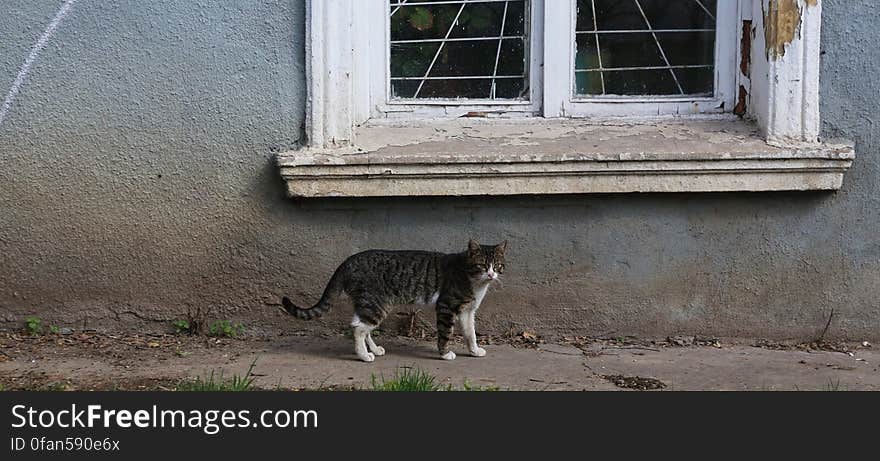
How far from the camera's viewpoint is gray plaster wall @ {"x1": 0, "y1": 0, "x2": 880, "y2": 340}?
194 inches

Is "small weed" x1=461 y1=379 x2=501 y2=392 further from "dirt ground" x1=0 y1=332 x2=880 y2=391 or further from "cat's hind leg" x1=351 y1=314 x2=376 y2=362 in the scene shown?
"cat's hind leg" x1=351 y1=314 x2=376 y2=362

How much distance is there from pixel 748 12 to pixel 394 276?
85.4 inches

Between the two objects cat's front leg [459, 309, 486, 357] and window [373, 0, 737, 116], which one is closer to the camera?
cat's front leg [459, 309, 486, 357]

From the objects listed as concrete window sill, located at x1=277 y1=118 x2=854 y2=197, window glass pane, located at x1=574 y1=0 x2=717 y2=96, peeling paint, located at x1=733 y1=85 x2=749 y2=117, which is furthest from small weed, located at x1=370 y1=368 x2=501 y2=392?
peeling paint, located at x1=733 y1=85 x2=749 y2=117

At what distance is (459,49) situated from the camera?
5273 mm

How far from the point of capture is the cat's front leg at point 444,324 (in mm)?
4746

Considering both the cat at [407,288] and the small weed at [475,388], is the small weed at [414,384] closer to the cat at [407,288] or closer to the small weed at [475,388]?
the small weed at [475,388]

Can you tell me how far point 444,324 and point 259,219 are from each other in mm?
1059

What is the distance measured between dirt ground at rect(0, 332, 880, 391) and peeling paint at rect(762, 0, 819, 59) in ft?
4.69

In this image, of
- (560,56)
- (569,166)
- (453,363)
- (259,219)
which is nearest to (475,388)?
(453,363)

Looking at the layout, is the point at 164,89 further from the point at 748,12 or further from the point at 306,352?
the point at 748,12

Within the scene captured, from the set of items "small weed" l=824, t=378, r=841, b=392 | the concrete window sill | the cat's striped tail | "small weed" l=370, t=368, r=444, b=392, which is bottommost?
"small weed" l=824, t=378, r=841, b=392

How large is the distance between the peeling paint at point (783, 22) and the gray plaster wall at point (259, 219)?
21 cm

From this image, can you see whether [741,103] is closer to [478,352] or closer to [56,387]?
[478,352]
